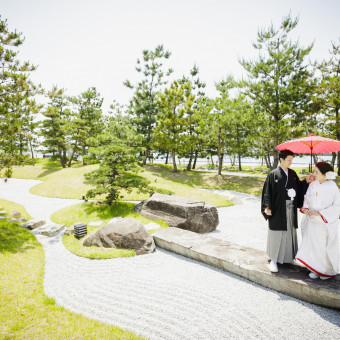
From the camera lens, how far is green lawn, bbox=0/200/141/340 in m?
3.05

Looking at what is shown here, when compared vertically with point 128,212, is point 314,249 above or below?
above

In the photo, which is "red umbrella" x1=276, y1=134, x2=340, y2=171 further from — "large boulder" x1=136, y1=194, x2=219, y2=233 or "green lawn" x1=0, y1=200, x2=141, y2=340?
A: "green lawn" x1=0, y1=200, x2=141, y2=340

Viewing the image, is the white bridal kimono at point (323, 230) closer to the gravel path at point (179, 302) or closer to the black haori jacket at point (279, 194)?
the black haori jacket at point (279, 194)

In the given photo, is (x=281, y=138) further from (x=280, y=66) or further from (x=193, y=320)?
(x=193, y=320)

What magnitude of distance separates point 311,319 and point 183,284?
2.24 metres

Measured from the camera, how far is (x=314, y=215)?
389cm

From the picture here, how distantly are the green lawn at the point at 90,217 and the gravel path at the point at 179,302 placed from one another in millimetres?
492

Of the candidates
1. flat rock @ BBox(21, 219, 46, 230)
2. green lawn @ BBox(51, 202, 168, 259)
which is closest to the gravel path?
green lawn @ BBox(51, 202, 168, 259)

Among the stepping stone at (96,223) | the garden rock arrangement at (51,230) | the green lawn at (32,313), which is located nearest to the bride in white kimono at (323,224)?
the green lawn at (32,313)

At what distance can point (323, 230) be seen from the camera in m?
3.87

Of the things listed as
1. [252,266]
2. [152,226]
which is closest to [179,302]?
[252,266]

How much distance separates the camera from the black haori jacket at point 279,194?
420cm

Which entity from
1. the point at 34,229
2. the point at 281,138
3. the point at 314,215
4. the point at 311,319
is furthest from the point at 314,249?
the point at 281,138

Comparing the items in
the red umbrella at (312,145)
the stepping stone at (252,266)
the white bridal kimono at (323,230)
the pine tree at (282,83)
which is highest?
the pine tree at (282,83)
